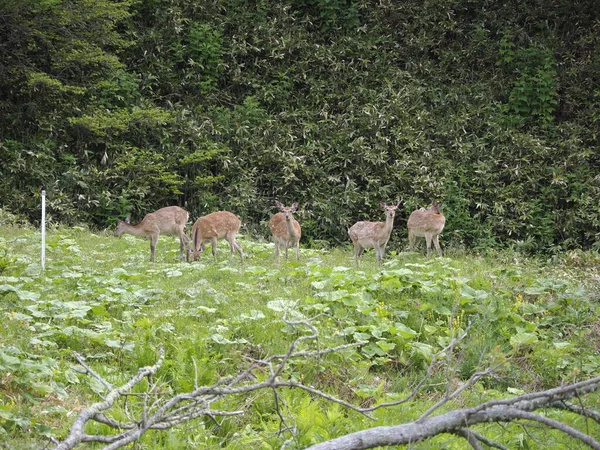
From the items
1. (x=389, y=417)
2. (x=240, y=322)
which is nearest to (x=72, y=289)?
(x=240, y=322)

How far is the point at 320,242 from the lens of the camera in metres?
17.1

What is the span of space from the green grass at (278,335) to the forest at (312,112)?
7051 mm

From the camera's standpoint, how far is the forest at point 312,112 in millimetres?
17484

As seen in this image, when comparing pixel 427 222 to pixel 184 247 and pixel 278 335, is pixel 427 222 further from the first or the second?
pixel 278 335

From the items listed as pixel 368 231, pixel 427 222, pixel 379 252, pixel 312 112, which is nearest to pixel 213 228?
pixel 368 231

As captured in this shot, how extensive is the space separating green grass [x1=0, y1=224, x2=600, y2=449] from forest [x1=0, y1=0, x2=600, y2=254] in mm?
7051

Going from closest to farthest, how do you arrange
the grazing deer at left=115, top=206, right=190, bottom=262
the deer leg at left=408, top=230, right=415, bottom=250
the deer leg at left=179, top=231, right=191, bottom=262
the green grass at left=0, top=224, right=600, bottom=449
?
1. the green grass at left=0, top=224, right=600, bottom=449
2. the deer leg at left=179, top=231, right=191, bottom=262
3. the grazing deer at left=115, top=206, right=190, bottom=262
4. the deer leg at left=408, top=230, right=415, bottom=250

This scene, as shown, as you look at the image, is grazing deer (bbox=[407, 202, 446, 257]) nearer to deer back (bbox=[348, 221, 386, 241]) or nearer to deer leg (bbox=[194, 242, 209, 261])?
deer back (bbox=[348, 221, 386, 241])

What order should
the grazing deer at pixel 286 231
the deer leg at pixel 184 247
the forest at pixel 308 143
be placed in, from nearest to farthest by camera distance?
the forest at pixel 308 143 → the deer leg at pixel 184 247 → the grazing deer at pixel 286 231

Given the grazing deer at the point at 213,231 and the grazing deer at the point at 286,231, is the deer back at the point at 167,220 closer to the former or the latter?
the grazing deer at the point at 213,231

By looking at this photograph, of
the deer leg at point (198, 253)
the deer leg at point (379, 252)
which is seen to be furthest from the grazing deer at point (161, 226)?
the deer leg at point (379, 252)

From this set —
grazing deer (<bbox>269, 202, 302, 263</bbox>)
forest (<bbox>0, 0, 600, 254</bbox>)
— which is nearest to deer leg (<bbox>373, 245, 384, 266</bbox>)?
grazing deer (<bbox>269, 202, 302, 263</bbox>)

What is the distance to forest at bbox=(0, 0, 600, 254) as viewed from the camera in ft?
57.4

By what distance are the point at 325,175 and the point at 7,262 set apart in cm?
1015
